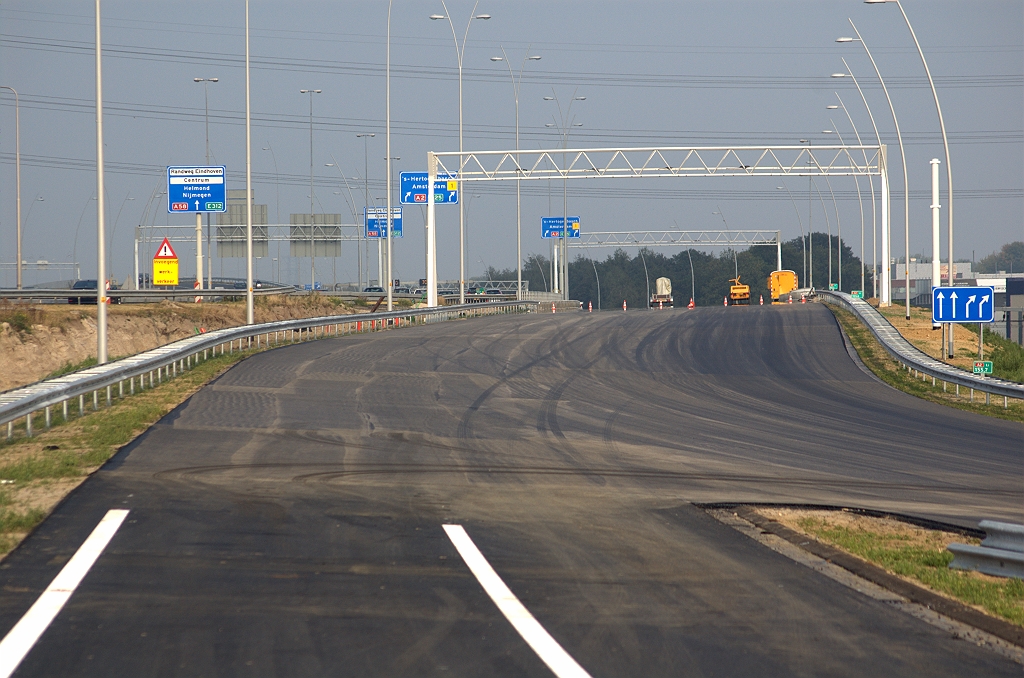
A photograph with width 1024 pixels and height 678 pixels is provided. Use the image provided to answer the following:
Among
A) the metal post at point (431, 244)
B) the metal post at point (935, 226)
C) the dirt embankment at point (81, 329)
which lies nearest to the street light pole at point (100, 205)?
the dirt embankment at point (81, 329)

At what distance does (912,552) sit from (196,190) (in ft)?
137

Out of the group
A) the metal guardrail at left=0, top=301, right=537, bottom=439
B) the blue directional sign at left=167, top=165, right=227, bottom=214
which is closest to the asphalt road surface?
the metal guardrail at left=0, top=301, right=537, bottom=439

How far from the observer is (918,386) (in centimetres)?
2431

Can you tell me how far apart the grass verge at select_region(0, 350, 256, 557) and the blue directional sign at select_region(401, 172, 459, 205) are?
1293 inches

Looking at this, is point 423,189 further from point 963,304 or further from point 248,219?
point 963,304

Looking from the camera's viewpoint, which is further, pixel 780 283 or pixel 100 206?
pixel 780 283

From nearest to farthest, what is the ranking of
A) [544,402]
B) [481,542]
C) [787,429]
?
[481,542]
[787,429]
[544,402]

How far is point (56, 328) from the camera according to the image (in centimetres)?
3794

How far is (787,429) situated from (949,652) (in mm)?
11067

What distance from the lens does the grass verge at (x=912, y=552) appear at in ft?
22.7

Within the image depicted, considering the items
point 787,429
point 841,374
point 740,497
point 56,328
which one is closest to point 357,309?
point 56,328

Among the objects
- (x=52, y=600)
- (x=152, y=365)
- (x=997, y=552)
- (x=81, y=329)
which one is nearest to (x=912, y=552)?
(x=997, y=552)

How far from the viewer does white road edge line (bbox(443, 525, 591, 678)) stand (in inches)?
211

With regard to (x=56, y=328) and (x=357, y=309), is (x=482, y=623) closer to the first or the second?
(x=56, y=328)
